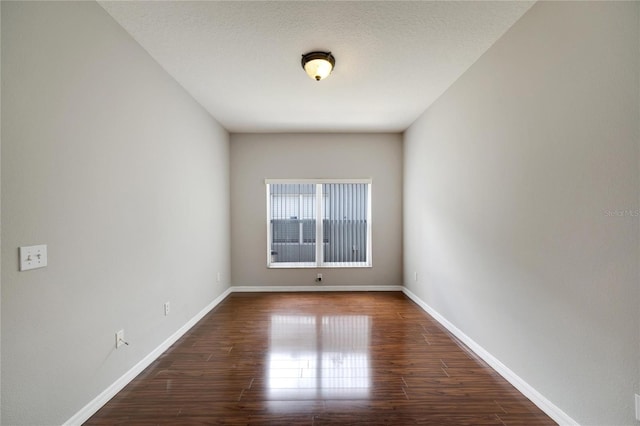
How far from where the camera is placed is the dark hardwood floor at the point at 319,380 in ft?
5.93

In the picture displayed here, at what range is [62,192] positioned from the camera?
161cm

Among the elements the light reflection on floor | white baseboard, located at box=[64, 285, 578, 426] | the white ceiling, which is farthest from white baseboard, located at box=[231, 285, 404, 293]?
the white ceiling

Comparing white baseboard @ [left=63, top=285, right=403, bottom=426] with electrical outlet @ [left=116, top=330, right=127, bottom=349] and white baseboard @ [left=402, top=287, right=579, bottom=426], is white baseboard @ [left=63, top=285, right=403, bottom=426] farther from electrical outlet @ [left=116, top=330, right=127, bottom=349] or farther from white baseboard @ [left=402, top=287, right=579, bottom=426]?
white baseboard @ [left=402, top=287, right=579, bottom=426]

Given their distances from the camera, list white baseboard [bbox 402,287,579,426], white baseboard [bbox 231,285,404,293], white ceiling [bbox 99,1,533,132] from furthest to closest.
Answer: white baseboard [bbox 231,285,404,293]
white ceiling [bbox 99,1,533,132]
white baseboard [bbox 402,287,579,426]

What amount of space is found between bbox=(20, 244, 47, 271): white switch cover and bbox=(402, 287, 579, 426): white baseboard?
3.06 metres

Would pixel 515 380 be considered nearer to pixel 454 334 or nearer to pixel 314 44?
pixel 454 334

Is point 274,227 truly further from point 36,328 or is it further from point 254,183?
point 36,328

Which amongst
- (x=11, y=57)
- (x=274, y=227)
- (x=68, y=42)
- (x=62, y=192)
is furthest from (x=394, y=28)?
(x=274, y=227)

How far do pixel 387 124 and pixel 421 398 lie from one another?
3.57 m

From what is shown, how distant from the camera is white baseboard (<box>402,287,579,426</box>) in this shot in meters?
1.73

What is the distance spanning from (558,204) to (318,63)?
2.03m

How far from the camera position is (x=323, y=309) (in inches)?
150

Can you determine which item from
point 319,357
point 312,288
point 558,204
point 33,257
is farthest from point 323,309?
point 33,257

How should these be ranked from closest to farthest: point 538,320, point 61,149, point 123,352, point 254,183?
1. point 61,149
2. point 538,320
3. point 123,352
4. point 254,183
